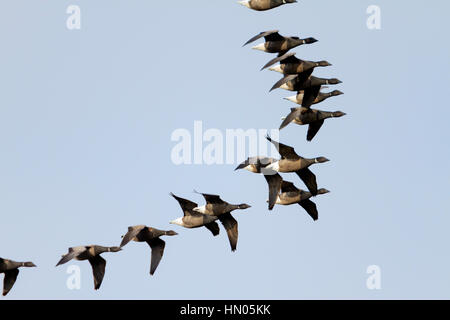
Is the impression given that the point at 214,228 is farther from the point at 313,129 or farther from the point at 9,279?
the point at 9,279

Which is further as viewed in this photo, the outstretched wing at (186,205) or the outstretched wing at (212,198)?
the outstretched wing at (186,205)

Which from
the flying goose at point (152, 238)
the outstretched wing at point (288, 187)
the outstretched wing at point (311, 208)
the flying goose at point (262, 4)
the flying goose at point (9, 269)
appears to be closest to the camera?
the flying goose at point (152, 238)

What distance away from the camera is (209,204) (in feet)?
295

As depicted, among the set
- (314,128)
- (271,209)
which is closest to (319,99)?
(314,128)

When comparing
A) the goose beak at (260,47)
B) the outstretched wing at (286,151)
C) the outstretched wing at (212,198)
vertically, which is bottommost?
the outstretched wing at (212,198)

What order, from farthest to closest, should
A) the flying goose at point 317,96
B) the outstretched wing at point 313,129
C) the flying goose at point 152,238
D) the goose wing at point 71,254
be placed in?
the outstretched wing at point 313,129
the flying goose at point 317,96
the flying goose at point 152,238
the goose wing at point 71,254

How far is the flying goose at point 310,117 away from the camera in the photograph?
91812 mm

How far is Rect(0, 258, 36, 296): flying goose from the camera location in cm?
9050

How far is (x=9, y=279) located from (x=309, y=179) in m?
17.0

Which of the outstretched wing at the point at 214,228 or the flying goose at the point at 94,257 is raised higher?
the outstretched wing at the point at 214,228

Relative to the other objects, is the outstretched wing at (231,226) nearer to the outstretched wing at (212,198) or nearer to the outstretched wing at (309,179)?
the outstretched wing at (212,198)

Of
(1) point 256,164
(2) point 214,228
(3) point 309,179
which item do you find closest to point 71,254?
(2) point 214,228

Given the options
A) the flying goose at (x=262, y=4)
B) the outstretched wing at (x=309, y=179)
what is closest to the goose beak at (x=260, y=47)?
the flying goose at (x=262, y=4)

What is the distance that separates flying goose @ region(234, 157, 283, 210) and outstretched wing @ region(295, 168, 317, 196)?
5.61 ft
